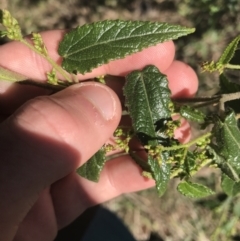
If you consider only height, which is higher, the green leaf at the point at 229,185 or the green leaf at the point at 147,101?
the green leaf at the point at 147,101

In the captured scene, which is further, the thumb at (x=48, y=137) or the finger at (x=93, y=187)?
the finger at (x=93, y=187)

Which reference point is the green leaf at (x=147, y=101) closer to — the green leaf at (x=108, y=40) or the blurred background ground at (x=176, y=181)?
the green leaf at (x=108, y=40)

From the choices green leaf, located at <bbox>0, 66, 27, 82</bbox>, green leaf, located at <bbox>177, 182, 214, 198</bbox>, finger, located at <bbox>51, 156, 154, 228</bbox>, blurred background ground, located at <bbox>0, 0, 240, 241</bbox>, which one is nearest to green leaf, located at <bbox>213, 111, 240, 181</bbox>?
green leaf, located at <bbox>177, 182, 214, 198</bbox>

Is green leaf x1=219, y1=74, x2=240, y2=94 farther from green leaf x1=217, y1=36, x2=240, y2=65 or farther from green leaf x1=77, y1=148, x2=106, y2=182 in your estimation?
green leaf x1=77, y1=148, x2=106, y2=182

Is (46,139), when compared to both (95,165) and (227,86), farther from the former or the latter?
(227,86)

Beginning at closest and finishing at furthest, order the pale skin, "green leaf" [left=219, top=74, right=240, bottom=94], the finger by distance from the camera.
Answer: the pale skin, "green leaf" [left=219, top=74, right=240, bottom=94], the finger

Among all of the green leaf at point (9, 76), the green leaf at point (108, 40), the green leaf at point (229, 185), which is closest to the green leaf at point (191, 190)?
the green leaf at point (229, 185)

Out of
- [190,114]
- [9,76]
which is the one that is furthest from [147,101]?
[9,76]
